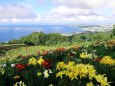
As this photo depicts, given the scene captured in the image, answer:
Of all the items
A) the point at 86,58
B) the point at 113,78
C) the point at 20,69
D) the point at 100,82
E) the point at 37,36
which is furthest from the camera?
the point at 37,36

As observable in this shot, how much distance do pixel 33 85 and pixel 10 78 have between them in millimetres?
836

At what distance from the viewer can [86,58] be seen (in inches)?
345

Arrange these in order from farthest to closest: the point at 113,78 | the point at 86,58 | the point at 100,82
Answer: the point at 86,58 → the point at 113,78 → the point at 100,82

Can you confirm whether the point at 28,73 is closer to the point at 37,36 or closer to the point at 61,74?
the point at 61,74

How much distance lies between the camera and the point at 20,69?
25.0 feet

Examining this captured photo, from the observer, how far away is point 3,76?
24.0 feet

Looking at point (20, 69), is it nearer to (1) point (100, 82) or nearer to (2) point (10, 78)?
(2) point (10, 78)

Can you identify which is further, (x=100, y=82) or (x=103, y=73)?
(x=103, y=73)

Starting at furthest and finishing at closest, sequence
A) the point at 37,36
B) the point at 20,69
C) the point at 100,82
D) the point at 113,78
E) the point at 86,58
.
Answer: the point at 37,36, the point at 86,58, the point at 20,69, the point at 113,78, the point at 100,82

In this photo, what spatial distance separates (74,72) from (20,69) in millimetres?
1715

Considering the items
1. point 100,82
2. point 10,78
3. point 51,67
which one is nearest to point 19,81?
point 10,78

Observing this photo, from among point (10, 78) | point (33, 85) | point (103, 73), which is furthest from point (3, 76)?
point (103, 73)

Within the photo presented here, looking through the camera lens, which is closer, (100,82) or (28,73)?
(100,82)

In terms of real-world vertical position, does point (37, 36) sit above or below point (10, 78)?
below
